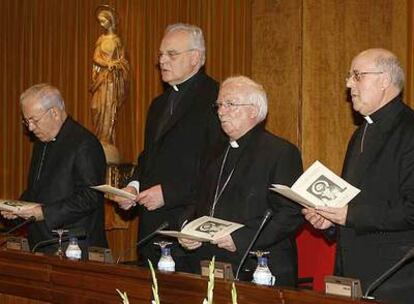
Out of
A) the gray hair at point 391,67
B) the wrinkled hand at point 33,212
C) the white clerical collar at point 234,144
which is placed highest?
the gray hair at point 391,67

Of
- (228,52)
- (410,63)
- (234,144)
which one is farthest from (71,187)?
(228,52)

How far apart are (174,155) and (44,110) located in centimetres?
81

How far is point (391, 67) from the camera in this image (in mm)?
3934

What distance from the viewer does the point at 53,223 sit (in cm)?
498

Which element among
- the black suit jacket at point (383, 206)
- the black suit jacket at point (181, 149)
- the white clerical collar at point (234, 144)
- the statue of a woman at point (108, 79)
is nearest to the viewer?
the black suit jacket at point (383, 206)

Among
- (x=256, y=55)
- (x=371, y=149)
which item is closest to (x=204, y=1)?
(x=256, y=55)

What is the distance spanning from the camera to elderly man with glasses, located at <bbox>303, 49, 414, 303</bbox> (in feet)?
12.2

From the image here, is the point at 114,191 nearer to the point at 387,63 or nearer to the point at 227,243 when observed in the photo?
the point at 227,243

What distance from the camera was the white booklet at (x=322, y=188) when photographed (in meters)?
3.72

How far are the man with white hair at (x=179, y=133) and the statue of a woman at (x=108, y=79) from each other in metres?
3.56

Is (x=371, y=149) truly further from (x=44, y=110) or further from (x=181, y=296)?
(x=44, y=110)

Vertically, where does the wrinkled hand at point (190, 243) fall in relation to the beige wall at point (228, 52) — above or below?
below

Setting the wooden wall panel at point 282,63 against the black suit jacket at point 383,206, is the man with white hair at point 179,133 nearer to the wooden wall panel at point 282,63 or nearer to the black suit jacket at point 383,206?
the black suit jacket at point 383,206

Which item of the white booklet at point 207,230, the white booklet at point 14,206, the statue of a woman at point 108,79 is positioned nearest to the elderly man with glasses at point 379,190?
the white booklet at point 207,230
